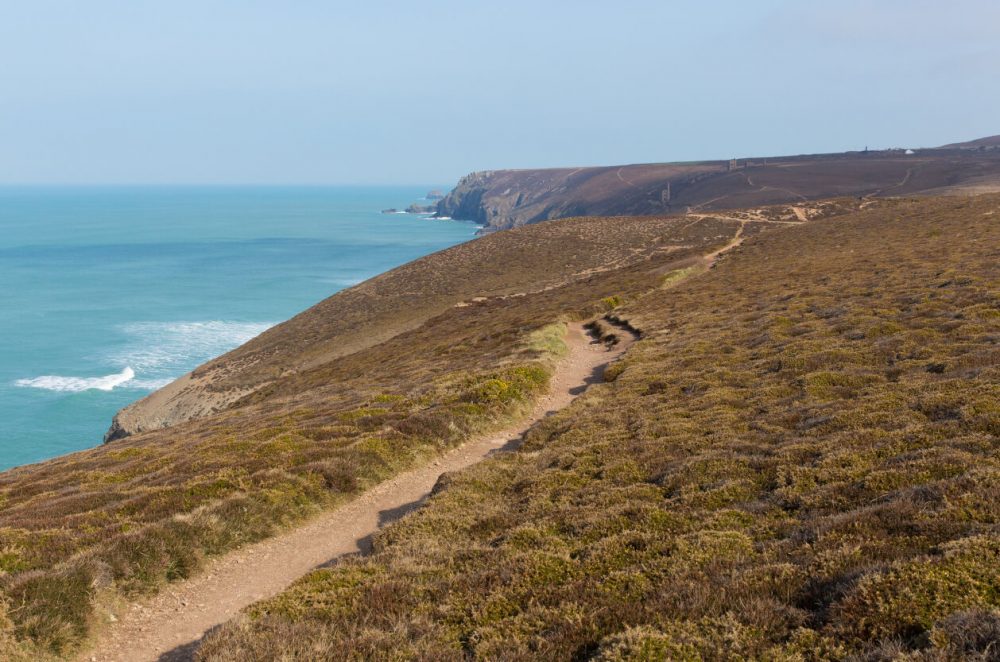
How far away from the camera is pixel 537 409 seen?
22312 millimetres

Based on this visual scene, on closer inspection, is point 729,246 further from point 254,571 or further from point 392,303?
point 254,571

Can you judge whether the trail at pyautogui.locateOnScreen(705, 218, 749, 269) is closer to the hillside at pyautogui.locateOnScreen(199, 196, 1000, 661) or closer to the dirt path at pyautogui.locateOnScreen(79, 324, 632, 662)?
the hillside at pyautogui.locateOnScreen(199, 196, 1000, 661)

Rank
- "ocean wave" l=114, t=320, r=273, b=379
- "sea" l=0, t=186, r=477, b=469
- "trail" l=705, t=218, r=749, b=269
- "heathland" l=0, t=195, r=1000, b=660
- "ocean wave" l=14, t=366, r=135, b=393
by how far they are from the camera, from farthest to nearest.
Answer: "ocean wave" l=114, t=320, r=273, b=379 → "ocean wave" l=14, t=366, r=135, b=393 → "sea" l=0, t=186, r=477, b=469 → "trail" l=705, t=218, r=749, b=269 → "heathland" l=0, t=195, r=1000, b=660

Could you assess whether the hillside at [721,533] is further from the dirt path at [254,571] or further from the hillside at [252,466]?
the hillside at [252,466]

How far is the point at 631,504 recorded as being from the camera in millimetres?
11141

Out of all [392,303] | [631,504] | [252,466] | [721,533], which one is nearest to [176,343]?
[392,303]

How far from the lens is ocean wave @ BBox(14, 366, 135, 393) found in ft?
243

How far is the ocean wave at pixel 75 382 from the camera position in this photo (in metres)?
74.2

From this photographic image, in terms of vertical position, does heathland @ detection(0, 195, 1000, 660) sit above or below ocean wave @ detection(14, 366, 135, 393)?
above

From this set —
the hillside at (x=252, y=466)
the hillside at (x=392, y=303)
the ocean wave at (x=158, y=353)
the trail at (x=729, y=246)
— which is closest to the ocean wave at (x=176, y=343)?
the ocean wave at (x=158, y=353)

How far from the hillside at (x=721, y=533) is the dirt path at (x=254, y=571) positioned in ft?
5.23

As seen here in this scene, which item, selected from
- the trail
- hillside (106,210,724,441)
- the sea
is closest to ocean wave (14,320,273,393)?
the sea

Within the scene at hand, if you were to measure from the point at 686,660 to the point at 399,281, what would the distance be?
266ft

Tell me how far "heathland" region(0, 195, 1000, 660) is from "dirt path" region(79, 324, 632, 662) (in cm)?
36
